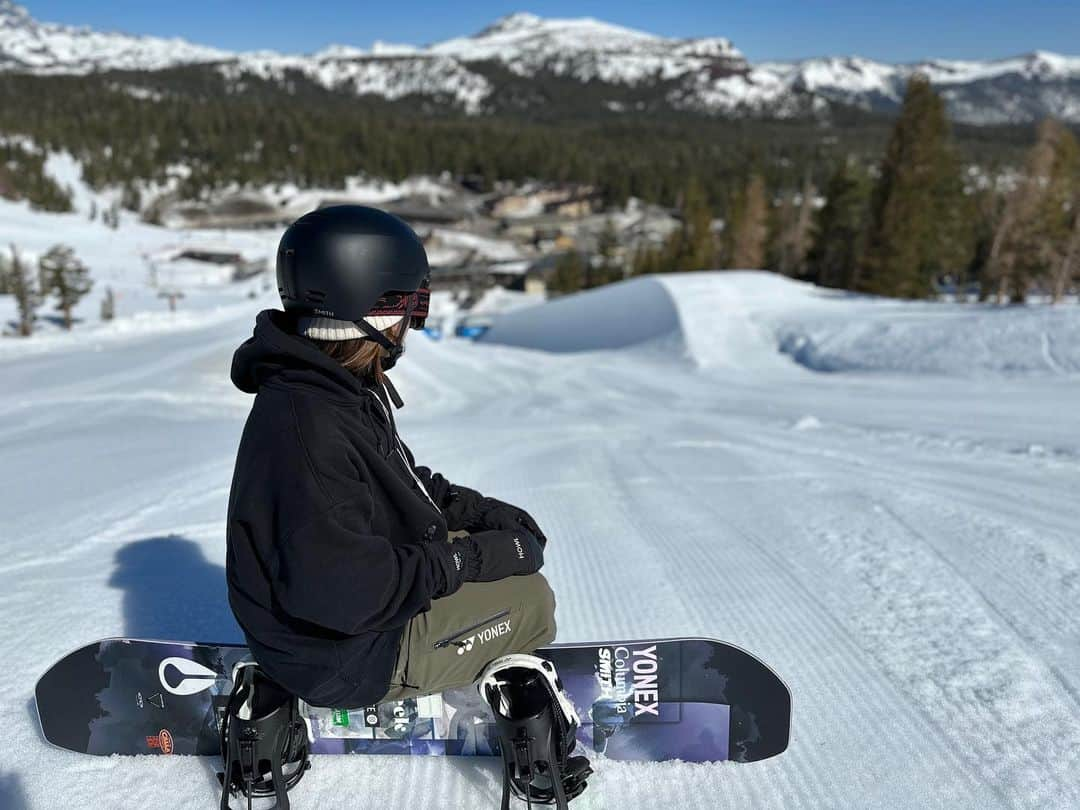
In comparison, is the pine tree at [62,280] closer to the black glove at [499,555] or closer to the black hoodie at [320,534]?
the black hoodie at [320,534]

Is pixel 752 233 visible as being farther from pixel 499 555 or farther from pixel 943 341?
pixel 499 555

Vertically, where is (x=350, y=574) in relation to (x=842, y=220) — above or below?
below

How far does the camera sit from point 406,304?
1.97 m

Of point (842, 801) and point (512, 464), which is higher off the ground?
point (842, 801)

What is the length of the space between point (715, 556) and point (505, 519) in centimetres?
193

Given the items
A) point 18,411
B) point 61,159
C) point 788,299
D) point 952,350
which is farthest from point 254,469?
point 61,159

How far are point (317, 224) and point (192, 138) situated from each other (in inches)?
A: 4503

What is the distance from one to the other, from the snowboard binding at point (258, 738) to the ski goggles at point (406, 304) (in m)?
1.06

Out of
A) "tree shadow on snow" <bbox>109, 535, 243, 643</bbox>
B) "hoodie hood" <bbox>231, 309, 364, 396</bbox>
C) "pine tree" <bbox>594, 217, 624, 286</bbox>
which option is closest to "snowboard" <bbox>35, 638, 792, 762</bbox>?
"tree shadow on snow" <bbox>109, 535, 243, 643</bbox>

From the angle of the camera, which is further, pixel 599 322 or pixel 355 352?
pixel 599 322


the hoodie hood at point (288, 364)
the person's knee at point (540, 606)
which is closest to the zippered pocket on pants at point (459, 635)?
the person's knee at point (540, 606)

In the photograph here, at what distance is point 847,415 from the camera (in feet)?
27.7

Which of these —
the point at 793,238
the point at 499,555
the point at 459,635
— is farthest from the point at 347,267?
the point at 793,238

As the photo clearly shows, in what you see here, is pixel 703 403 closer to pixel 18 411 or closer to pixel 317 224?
pixel 18 411
